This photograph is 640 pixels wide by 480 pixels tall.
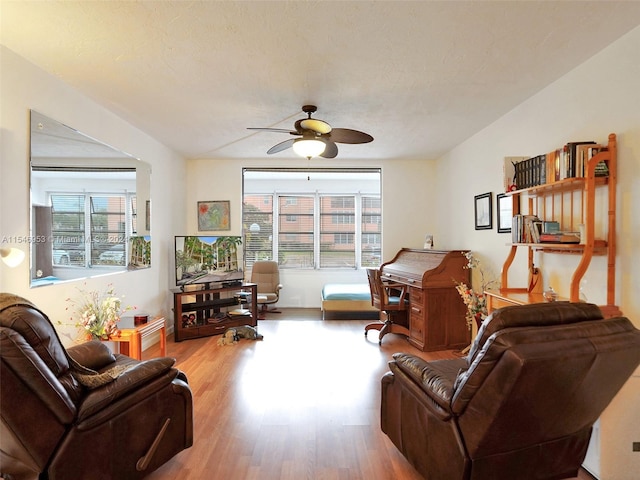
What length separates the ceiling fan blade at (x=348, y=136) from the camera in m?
2.90

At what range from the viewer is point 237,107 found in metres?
3.14

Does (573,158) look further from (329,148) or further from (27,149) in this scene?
(27,149)

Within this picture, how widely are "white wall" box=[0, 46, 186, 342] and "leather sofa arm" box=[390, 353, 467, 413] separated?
2.60m

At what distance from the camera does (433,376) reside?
65.4 inches

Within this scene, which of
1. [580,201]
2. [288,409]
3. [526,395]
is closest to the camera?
[526,395]

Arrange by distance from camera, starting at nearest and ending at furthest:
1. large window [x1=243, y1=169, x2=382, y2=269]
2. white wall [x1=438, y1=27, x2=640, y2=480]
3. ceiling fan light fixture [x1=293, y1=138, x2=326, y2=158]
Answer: white wall [x1=438, y1=27, x2=640, y2=480] < ceiling fan light fixture [x1=293, y1=138, x2=326, y2=158] < large window [x1=243, y1=169, x2=382, y2=269]

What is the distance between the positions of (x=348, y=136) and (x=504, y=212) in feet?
6.03

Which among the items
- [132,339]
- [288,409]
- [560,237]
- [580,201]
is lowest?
[288,409]

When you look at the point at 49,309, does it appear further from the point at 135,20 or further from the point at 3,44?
the point at 135,20

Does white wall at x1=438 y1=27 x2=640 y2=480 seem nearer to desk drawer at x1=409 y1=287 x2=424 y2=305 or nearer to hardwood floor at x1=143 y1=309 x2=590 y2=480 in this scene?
desk drawer at x1=409 y1=287 x2=424 y2=305

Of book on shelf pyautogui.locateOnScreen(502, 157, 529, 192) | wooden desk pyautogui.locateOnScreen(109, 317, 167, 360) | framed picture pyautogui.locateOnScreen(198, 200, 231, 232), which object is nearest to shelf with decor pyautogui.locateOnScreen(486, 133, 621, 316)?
book on shelf pyautogui.locateOnScreen(502, 157, 529, 192)

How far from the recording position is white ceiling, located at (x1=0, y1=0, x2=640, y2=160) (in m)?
1.82

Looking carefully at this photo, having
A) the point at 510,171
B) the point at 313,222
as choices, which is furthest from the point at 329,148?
the point at 313,222

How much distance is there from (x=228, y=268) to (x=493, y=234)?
343 cm
